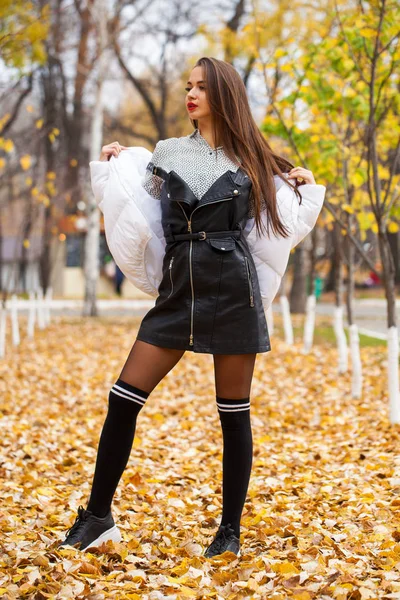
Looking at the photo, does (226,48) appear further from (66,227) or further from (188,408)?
(66,227)

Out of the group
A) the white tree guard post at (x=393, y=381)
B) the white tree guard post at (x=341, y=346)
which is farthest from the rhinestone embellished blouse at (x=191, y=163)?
the white tree guard post at (x=341, y=346)

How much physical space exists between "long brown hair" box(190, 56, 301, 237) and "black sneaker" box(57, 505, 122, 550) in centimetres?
137

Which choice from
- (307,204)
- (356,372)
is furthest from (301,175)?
(356,372)

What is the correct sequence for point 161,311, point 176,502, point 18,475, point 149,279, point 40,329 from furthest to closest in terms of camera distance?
1. point 40,329
2. point 18,475
3. point 176,502
4. point 149,279
5. point 161,311

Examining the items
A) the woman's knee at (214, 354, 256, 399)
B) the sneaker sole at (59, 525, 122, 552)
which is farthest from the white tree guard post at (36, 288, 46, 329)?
the woman's knee at (214, 354, 256, 399)

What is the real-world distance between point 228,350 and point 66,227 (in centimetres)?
3256

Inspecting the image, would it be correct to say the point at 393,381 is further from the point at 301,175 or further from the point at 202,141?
the point at 202,141

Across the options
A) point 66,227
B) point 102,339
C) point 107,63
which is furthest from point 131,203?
point 66,227

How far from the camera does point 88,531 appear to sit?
3371 mm

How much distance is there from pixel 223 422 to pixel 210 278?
2.04ft

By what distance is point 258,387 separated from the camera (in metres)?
8.83

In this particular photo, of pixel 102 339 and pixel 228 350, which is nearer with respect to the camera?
pixel 228 350

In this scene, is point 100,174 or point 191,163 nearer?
point 191,163

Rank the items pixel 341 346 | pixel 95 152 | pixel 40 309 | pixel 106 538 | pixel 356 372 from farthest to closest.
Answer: pixel 95 152 → pixel 40 309 → pixel 341 346 → pixel 356 372 → pixel 106 538
